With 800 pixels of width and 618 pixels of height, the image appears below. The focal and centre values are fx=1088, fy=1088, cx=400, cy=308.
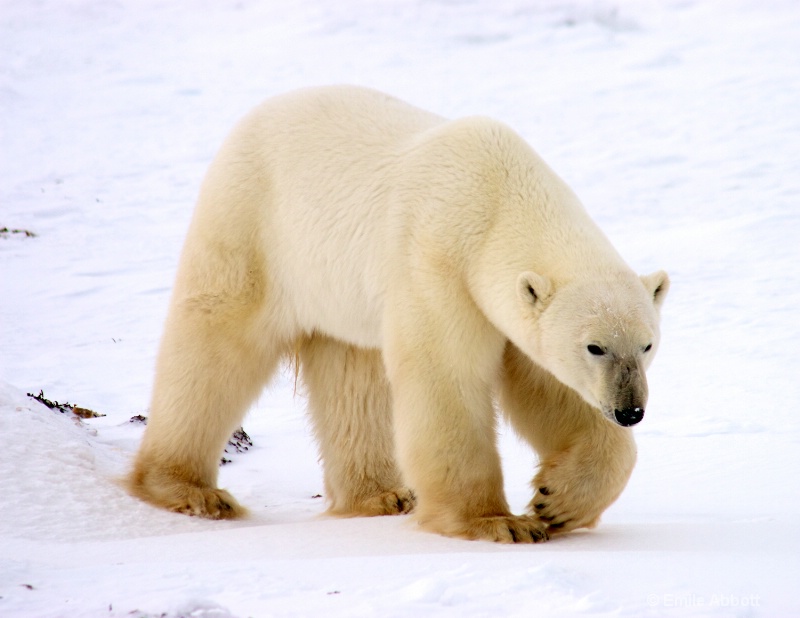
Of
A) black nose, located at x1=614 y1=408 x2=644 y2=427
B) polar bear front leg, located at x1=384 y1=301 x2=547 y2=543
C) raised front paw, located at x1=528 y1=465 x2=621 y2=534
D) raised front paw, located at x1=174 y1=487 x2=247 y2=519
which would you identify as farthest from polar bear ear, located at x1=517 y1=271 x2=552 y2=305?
raised front paw, located at x1=174 y1=487 x2=247 y2=519

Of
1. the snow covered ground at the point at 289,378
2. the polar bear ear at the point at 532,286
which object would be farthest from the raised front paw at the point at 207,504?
the polar bear ear at the point at 532,286

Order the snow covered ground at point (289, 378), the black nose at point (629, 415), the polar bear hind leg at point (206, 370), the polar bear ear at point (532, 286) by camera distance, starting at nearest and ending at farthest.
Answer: the snow covered ground at point (289, 378), the black nose at point (629, 415), the polar bear ear at point (532, 286), the polar bear hind leg at point (206, 370)

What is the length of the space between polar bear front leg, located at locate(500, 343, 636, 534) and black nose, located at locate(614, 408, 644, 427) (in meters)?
0.49

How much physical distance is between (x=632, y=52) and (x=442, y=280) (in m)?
13.7

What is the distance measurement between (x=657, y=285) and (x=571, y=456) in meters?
0.70

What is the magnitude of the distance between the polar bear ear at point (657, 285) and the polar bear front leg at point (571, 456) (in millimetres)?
485

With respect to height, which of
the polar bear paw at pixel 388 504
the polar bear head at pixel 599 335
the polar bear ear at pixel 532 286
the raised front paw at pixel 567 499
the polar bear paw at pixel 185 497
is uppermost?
the polar bear ear at pixel 532 286

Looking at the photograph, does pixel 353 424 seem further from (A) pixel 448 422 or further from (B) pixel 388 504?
(A) pixel 448 422

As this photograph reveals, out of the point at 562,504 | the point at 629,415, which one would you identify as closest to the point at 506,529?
the point at 562,504

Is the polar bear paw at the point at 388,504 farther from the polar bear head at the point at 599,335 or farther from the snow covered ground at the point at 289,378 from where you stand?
the polar bear head at the point at 599,335

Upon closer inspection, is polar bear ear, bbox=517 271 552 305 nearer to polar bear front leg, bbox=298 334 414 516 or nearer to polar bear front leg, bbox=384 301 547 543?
polar bear front leg, bbox=384 301 547 543

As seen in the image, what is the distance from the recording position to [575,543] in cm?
372

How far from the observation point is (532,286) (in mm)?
3648

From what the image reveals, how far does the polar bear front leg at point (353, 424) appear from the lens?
16.2 ft
